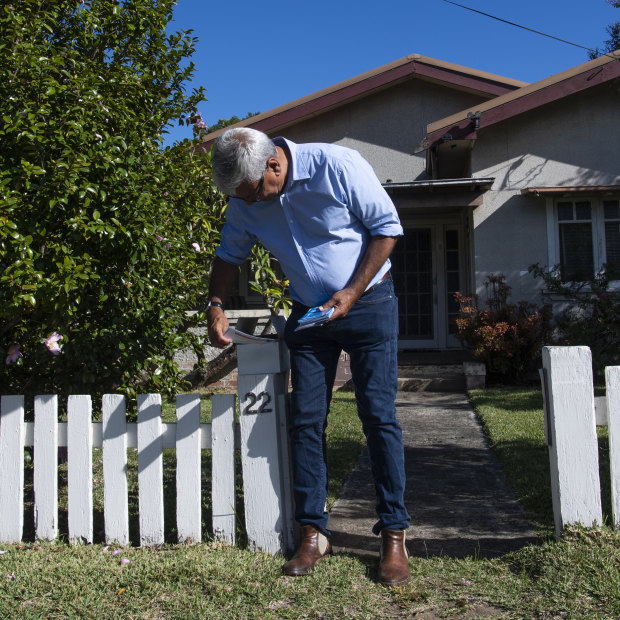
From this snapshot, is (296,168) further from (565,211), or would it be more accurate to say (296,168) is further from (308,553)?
(565,211)

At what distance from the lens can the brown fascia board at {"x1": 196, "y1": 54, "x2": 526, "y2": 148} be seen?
35.5 ft

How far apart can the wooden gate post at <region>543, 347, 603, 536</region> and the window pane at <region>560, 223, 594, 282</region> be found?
6.87 metres

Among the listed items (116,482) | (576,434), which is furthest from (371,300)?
(116,482)

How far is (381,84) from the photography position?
1089cm

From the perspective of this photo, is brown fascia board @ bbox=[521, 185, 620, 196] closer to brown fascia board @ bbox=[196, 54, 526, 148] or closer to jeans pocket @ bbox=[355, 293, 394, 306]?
brown fascia board @ bbox=[196, 54, 526, 148]

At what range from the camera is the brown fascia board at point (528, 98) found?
8805 mm

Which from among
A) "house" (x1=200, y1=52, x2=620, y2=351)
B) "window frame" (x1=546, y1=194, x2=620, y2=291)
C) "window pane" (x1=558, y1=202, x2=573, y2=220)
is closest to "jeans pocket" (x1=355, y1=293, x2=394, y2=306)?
"house" (x1=200, y1=52, x2=620, y2=351)

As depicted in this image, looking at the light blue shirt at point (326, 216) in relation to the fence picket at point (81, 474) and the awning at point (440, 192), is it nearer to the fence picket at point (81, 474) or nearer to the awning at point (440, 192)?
the fence picket at point (81, 474)

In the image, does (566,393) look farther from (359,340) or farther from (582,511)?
(359,340)

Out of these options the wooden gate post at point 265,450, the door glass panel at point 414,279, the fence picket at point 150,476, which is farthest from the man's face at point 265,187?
the door glass panel at point 414,279

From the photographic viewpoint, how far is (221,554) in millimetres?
2832

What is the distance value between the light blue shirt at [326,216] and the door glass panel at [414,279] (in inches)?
329

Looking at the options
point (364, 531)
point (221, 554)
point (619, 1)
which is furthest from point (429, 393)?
point (221, 554)

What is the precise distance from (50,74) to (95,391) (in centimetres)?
183
